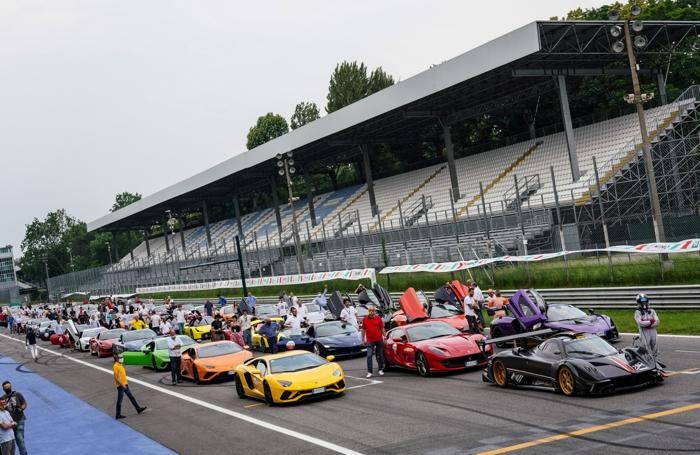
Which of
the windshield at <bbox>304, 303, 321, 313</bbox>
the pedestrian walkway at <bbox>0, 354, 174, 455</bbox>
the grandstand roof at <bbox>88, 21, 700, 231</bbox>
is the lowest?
the pedestrian walkway at <bbox>0, 354, 174, 455</bbox>

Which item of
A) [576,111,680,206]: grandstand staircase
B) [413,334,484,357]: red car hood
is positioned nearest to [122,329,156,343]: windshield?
[413,334,484,357]: red car hood

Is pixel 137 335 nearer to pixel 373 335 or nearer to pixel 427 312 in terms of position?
pixel 427 312

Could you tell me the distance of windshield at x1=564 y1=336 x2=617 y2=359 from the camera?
1338cm

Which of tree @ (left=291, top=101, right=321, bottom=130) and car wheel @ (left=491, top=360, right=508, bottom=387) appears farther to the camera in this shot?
tree @ (left=291, top=101, right=321, bottom=130)

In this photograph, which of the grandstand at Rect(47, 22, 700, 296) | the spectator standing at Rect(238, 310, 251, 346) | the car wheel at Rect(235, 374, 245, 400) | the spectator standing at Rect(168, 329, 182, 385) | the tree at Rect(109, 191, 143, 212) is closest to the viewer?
the car wheel at Rect(235, 374, 245, 400)

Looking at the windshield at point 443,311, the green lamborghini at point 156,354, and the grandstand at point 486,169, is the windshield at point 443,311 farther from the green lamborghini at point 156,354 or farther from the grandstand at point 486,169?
the grandstand at point 486,169

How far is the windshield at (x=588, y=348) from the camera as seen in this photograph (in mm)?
13375

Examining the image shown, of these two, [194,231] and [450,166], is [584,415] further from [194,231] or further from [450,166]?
[194,231]

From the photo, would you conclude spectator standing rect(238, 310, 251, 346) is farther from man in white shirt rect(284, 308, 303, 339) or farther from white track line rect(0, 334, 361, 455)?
white track line rect(0, 334, 361, 455)

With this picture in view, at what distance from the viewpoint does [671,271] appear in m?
24.5

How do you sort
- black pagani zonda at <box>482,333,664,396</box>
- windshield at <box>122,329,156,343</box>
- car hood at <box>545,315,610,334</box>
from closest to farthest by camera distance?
black pagani zonda at <box>482,333,664,396</box>
car hood at <box>545,315,610,334</box>
windshield at <box>122,329,156,343</box>

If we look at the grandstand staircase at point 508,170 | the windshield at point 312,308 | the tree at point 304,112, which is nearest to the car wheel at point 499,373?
the windshield at point 312,308

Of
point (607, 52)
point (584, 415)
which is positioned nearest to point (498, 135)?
point (607, 52)

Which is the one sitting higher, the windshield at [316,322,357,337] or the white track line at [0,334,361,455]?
the windshield at [316,322,357,337]
